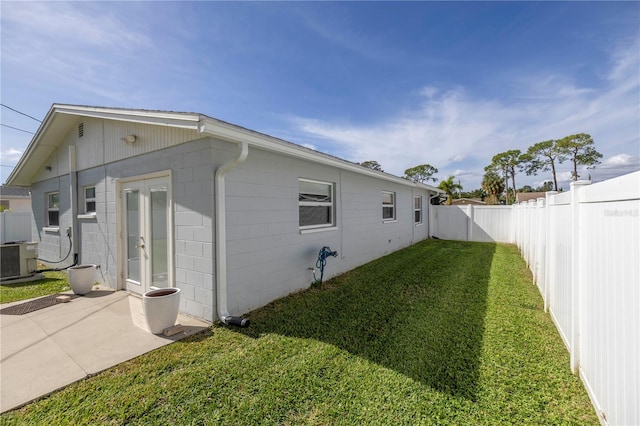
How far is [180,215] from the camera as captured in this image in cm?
427

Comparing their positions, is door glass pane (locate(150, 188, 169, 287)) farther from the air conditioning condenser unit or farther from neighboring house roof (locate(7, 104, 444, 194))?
the air conditioning condenser unit

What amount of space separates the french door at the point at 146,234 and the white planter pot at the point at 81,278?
2.15 ft

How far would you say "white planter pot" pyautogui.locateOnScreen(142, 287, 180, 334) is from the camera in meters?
3.54

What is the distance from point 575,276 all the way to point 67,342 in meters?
6.00

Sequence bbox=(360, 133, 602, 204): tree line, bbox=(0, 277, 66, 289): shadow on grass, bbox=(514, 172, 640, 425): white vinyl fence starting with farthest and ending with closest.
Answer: bbox=(360, 133, 602, 204): tree line < bbox=(0, 277, 66, 289): shadow on grass < bbox=(514, 172, 640, 425): white vinyl fence

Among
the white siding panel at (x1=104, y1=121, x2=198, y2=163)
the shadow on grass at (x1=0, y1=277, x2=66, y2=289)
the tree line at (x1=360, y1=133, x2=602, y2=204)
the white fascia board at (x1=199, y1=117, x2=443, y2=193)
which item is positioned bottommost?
the shadow on grass at (x1=0, y1=277, x2=66, y2=289)

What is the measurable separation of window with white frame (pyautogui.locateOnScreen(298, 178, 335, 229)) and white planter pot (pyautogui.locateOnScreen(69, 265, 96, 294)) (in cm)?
449

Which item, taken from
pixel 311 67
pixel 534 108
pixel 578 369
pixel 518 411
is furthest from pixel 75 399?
pixel 534 108

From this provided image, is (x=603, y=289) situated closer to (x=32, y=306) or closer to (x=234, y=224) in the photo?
(x=234, y=224)

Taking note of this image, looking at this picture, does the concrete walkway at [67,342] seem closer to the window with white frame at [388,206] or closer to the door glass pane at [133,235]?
the door glass pane at [133,235]

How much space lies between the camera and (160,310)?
11.7ft

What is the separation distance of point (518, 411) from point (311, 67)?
9.13 metres

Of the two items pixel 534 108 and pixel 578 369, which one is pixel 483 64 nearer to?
pixel 534 108

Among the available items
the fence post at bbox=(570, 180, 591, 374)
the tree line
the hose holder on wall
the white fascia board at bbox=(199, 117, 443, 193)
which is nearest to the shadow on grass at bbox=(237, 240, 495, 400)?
the hose holder on wall
